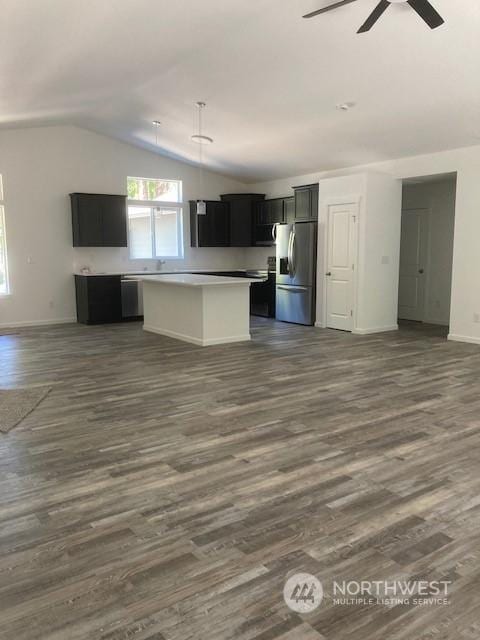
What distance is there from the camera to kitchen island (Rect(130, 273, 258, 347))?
22.5ft

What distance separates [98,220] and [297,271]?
366cm

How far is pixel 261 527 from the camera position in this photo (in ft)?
7.95

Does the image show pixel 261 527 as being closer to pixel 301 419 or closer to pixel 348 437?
pixel 348 437

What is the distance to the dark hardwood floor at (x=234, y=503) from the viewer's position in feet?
6.05

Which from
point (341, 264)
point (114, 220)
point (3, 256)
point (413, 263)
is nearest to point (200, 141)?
point (114, 220)

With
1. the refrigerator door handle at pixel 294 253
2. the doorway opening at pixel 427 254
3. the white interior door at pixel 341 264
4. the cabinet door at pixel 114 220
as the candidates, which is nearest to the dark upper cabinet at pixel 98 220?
the cabinet door at pixel 114 220

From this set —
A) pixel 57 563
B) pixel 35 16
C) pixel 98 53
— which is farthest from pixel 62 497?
pixel 98 53

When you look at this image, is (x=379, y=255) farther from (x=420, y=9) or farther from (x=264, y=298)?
(x=420, y=9)

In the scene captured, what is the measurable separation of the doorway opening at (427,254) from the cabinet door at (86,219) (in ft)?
17.7

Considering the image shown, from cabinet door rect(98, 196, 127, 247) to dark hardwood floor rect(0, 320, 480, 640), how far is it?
4420 mm

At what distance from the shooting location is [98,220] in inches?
360

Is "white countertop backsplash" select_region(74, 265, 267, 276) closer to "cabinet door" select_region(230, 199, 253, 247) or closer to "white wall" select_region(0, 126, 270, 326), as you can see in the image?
"white wall" select_region(0, 126, 270, 326)

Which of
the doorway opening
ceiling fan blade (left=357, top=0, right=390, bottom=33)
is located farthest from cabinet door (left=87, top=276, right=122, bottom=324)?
ceiling fan blade (left=357, top=0, right=390, bottom=33)

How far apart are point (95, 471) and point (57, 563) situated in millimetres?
921
